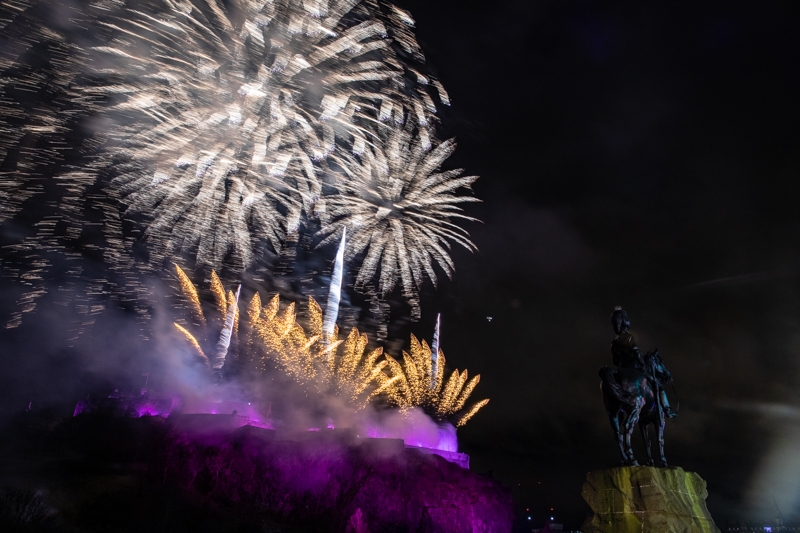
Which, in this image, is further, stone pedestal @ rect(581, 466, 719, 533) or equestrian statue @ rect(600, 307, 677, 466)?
equestrian statue @ rect(600, 307, 677, 466)

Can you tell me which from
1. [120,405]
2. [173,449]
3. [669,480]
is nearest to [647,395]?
[669,480]

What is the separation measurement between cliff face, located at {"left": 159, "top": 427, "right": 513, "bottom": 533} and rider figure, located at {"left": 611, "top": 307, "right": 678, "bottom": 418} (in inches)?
1198

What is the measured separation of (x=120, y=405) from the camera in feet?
138

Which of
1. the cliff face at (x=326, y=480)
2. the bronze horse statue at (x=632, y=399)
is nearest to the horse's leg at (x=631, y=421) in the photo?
the bronze horse statue at (x=632, y=399)

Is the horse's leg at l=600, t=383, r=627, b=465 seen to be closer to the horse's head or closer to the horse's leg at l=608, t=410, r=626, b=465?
the horse's leg at l=608, t=410, r=626, b=465

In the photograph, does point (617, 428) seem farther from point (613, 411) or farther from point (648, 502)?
point (648, 502)

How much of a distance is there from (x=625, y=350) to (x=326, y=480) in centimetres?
3410

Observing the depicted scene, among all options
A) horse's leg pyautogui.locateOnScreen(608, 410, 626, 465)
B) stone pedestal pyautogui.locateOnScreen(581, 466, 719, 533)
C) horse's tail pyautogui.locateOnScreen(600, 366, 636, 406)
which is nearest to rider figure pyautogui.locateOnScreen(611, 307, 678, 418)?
horse's tail pyautogui.locateOnScreen(600, 366, 636, 406)

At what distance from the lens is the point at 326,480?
38.1 meters

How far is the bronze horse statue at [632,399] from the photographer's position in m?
10.5

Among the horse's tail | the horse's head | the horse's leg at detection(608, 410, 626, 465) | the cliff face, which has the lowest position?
the cliff face

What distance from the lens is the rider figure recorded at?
10.9m

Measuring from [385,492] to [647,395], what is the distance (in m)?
33.1

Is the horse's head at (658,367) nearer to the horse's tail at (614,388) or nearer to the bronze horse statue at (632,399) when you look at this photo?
Result: the bronze horse statue at (632,399)
